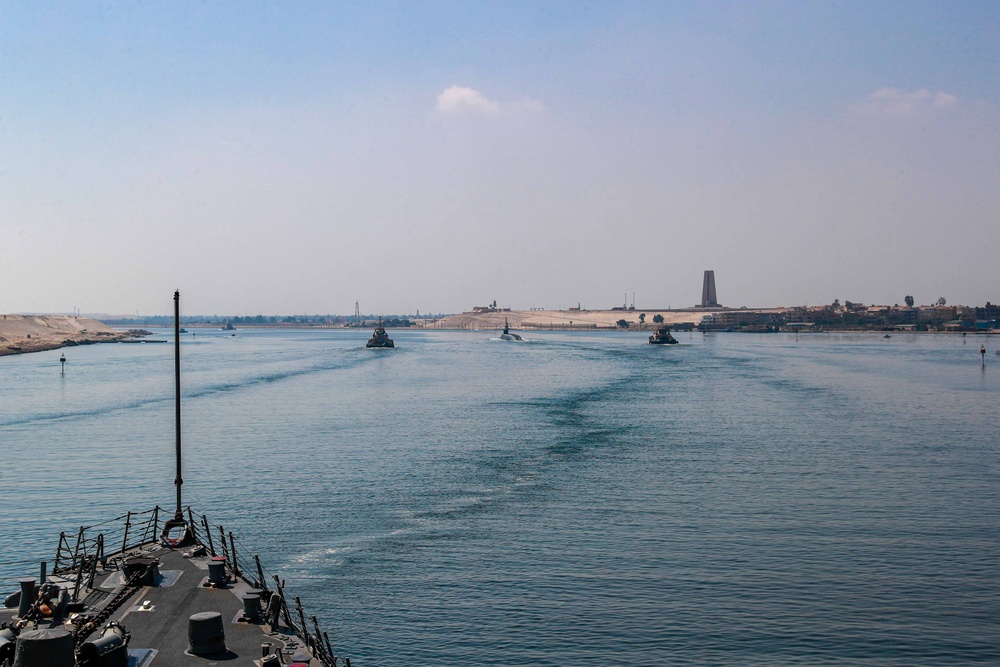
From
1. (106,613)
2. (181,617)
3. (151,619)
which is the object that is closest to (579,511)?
(181,617)

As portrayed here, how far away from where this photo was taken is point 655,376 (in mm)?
125250

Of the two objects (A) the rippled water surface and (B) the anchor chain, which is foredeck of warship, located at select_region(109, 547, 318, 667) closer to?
(B) the anchor chain

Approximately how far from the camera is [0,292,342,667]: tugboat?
1600 cm

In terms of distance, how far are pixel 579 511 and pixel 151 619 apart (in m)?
25.9

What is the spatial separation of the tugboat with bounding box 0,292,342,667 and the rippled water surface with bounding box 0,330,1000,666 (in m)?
5.38

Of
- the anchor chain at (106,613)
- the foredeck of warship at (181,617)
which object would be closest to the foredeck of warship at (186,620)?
the foredeck of warship at (181,617)

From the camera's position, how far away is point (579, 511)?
42531 mm

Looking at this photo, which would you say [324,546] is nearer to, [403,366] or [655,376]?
[655,376]

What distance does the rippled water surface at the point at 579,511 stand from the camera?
27484mm

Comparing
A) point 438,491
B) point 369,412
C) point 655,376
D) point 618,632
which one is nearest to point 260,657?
point 618,632

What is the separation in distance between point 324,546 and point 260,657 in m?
18.6

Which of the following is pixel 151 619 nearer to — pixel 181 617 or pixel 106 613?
pixel 181 617

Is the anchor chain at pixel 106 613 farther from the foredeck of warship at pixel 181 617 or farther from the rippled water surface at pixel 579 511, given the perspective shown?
the rippled water surface at pixel 579 511

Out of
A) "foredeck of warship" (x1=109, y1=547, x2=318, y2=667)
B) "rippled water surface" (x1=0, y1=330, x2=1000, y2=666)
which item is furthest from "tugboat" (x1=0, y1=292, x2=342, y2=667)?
"rippled water surface" (x1=0, y1=330, x2=1000, y2=666)
